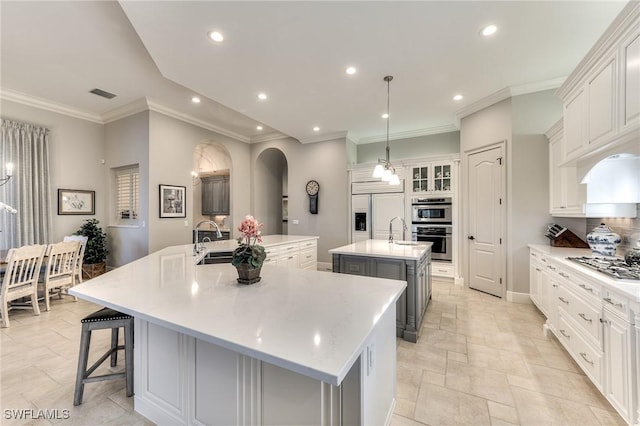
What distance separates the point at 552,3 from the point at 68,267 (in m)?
6.59

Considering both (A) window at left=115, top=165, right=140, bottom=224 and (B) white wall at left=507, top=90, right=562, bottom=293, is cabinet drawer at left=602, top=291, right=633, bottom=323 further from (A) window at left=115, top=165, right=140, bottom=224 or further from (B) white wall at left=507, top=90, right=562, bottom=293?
(A) window at left=115, top=165, right=140, bottom=224

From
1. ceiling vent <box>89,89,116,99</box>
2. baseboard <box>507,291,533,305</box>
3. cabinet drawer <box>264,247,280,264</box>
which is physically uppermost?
ceiling vent <box>89,89,116,99</box>

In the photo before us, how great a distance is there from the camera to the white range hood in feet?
7.25

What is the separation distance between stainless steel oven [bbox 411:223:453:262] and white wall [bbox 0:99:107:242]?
6.61m

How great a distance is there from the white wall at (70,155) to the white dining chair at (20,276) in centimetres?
179

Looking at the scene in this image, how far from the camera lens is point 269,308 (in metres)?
1.27

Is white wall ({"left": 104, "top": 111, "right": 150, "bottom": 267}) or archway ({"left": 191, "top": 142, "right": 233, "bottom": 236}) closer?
white wall ({"left": 104, "top": 111, "right": 150, "bottom": 267})

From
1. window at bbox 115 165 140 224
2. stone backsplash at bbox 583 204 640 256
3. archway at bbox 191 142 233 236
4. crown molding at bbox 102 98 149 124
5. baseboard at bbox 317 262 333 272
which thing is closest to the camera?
stone backsplash at bbox 583 204 640 256

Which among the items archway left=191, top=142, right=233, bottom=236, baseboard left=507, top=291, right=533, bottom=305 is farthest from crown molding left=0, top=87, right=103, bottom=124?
baseboard left=507, top=291, right=533, bottom=305

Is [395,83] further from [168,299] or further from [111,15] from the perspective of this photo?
[168,299]

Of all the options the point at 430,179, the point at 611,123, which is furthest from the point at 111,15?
the point at 430,179

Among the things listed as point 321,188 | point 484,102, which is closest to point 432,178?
point 484,102

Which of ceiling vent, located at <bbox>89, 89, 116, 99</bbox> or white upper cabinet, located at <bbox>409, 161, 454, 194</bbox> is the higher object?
ceiling vent, located at <bbox>89, 89, 116, 99</bbox>

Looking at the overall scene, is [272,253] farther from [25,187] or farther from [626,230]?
[25,187]
